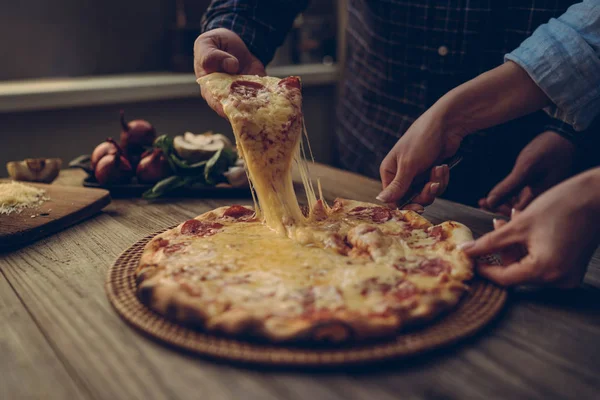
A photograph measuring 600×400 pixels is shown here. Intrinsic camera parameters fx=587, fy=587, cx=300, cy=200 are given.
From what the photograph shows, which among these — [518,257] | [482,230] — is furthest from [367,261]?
[482,230]

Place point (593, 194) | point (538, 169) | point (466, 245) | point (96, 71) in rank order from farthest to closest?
point (96, 71), point (538, 169), point (466, 245), point (593, 194)

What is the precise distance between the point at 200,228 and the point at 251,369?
64cm

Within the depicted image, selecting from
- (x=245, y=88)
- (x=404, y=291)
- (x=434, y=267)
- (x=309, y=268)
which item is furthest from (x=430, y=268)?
(x=245, y=88)

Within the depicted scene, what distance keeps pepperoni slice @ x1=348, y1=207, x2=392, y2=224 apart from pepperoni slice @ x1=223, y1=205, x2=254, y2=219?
0.97 ft

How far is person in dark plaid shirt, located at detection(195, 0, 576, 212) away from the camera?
2.08 m

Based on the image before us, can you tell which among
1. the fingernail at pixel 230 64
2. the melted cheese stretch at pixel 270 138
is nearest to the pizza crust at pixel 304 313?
the melted cheese stretch at pixel 270 138

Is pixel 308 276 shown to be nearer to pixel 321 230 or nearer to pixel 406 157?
pixel 321 230

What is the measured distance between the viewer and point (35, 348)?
42.6 inches

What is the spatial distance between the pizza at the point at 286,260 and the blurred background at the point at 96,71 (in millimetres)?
2026

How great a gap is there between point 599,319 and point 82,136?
318cm

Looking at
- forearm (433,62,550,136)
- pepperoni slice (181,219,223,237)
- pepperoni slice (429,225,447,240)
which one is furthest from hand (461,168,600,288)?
pepperoni slice (181,219,223,237)

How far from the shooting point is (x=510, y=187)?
2.08 metres

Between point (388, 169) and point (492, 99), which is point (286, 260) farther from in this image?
point (492, 99)

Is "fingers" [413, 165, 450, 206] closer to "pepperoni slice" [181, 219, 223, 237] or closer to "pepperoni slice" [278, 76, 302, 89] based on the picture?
"pepperoni slice" [278, 76, 302, 89]
